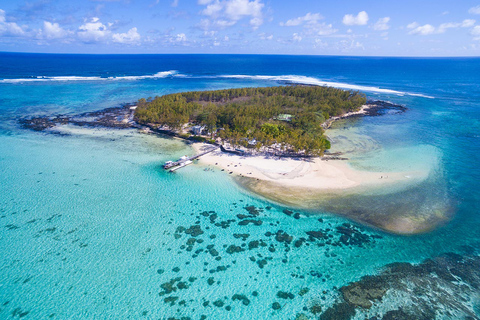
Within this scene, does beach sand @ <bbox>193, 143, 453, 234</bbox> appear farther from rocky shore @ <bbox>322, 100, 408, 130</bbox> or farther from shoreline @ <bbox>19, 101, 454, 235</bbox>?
rocky shore @ <bbox>322, 100, 408, 130</bbox>

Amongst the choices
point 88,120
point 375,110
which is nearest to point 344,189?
point 375,110

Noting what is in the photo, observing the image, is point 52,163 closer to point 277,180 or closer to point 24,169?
point 24,169

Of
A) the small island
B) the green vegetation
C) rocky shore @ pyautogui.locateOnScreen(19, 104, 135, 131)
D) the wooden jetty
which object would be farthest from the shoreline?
rocky shore @ pyautogui.locateOnScreen(19, 104, 135, 131)

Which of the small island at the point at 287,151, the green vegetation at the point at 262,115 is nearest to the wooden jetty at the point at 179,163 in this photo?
the small island at the point at 287,151

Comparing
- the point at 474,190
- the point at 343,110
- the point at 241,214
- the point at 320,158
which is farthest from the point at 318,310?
the point at 343,110

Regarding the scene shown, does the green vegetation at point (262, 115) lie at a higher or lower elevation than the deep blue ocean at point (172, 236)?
higher

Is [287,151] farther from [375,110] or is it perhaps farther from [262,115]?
[375,110]

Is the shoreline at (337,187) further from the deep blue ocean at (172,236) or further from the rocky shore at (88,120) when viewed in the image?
the rocky shore at (88,120)
